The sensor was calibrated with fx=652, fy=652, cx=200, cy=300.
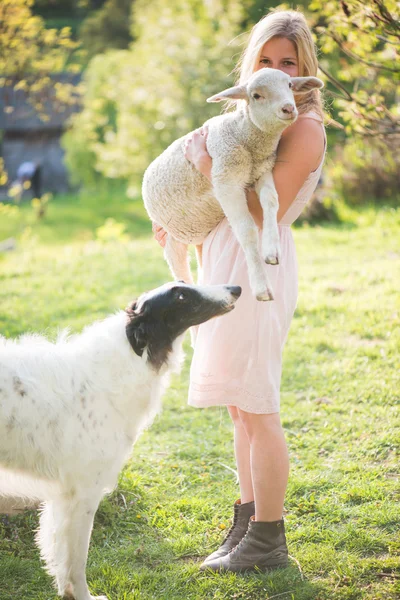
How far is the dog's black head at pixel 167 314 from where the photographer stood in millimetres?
2809

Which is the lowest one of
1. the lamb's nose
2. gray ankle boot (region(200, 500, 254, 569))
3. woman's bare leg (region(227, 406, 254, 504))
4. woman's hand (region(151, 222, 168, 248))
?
gray ankle boot (region(200, 500, 254, 569))

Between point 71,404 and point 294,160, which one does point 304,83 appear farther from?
point 71,404

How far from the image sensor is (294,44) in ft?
9.12

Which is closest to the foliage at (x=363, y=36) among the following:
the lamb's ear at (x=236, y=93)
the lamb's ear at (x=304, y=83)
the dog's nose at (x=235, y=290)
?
the lamb's ear at (x=304, y=83)

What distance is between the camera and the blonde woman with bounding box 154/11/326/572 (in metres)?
2.73

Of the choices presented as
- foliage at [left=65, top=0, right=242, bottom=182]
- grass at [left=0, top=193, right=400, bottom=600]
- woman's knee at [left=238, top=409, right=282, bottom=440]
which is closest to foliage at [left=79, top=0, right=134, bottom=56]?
foliage at [left=65, top=0, right=242, bottom=182]

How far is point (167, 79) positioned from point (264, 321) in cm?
1310

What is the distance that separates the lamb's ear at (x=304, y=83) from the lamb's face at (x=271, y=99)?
0.07 ft

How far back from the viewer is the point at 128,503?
12.2 ft

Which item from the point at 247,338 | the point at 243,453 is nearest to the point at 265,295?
the point at 247,338

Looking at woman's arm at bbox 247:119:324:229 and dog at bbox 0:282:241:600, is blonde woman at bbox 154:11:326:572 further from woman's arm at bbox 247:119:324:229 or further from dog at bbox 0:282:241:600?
dog at bbox 0:282:241:600

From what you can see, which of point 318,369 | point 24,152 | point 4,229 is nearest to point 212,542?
point 318,369

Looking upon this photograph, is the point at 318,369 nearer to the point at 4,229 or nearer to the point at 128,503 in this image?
the point at 128,503

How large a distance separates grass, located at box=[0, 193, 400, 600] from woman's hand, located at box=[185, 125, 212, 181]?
184cm
